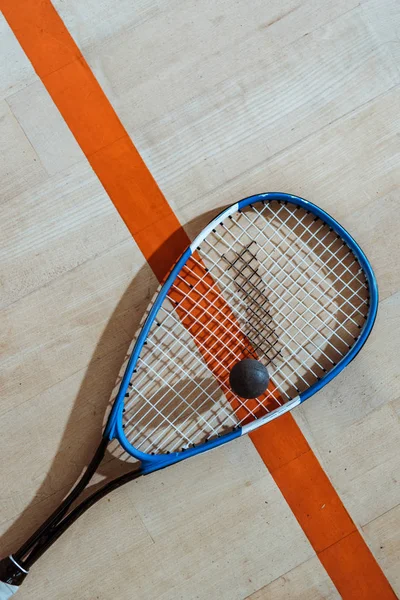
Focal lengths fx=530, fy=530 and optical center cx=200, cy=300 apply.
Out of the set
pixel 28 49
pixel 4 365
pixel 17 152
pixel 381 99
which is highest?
pixel 28 49

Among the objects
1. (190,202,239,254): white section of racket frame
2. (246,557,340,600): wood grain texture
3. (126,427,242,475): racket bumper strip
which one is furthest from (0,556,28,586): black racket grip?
(190,202,239,254): white section of racket frame

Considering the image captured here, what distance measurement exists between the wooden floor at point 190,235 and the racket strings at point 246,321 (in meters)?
0.09

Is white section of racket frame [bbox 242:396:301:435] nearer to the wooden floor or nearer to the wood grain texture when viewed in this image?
the wooden floor

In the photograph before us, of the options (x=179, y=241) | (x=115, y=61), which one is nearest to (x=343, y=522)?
(x=179, y=241)

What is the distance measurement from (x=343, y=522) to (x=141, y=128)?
149 centimetres

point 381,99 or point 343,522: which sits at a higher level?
point 381,99

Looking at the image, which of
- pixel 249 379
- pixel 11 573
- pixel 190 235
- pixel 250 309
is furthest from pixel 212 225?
pixel 11 573

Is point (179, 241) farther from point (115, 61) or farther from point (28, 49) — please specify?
point (28, 49)

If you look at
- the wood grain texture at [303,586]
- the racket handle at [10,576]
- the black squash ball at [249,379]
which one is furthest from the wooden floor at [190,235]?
the black squash ball at [249,379]

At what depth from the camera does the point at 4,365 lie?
1.76m

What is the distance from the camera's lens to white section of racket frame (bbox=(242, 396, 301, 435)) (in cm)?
162

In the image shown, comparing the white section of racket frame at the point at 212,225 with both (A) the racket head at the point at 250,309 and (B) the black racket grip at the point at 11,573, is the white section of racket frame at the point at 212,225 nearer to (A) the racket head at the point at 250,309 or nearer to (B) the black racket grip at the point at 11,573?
(A) the racket head at the point at 250,309

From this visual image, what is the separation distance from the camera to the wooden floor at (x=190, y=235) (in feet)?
5.76

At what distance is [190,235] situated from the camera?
179 centimetres
